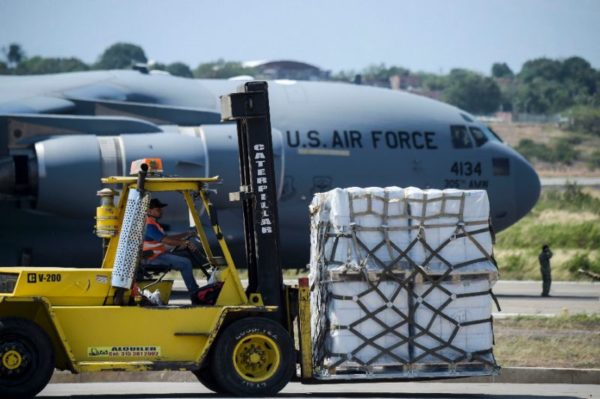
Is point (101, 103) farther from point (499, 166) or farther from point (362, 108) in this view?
point (499, 166)

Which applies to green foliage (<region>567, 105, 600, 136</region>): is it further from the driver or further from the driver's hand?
the driver

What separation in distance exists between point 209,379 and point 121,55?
153m

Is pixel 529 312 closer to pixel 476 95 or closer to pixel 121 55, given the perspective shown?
pixel 476 95

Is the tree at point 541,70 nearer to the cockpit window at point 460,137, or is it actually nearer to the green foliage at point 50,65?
the green foliage at point 50,65

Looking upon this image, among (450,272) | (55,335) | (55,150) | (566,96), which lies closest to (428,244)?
(450,272)

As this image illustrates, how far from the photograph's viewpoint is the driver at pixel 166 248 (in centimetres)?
1361

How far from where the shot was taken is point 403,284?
533 inches

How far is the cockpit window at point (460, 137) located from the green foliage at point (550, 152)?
81686 mm

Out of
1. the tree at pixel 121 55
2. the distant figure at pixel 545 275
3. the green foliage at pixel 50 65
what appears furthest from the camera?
the tree at pixel 121 55

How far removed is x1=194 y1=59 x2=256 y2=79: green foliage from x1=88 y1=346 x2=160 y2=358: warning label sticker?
4752 inches

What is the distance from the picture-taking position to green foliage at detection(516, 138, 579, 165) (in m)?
108

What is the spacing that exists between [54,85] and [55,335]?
13.4 metres

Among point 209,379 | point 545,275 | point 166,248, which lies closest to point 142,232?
point 166,248

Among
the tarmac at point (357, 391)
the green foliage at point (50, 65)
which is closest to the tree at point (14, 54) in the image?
the green foliage at point (50, 65)
